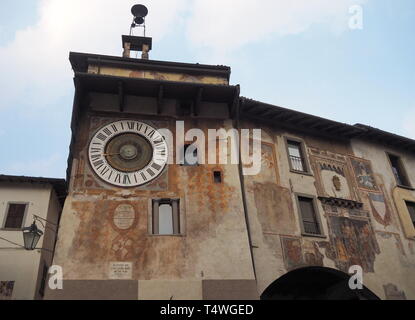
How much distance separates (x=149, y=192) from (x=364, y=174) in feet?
28.6

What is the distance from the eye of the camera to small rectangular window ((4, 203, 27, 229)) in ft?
Result: 52.5

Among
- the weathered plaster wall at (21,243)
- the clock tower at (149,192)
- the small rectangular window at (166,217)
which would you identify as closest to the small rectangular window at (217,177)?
the clock tower at (149,192)

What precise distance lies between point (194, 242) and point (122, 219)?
2.00m

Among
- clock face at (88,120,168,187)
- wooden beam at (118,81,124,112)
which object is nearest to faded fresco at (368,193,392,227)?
clock face at (88,120,168,187)

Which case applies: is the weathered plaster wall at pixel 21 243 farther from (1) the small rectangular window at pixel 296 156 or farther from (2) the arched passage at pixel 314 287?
(1) the small rectangular window at pixel 296 156

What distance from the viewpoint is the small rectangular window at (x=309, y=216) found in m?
13.6

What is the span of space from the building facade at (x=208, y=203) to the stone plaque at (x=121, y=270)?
0.02m

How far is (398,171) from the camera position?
1773 cm

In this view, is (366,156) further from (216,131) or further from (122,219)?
(122,219)

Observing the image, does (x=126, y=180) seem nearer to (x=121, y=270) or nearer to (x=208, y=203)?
(x=208, y=203)

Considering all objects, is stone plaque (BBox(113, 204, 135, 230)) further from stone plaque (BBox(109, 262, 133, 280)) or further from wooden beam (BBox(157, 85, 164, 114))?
wooden beam (BBox(157, 85, 164, 114))

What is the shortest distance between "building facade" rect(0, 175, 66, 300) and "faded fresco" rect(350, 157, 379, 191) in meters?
11.2

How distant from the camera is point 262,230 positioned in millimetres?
12672

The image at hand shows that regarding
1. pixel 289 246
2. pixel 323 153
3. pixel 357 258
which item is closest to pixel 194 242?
pixel 289 246
